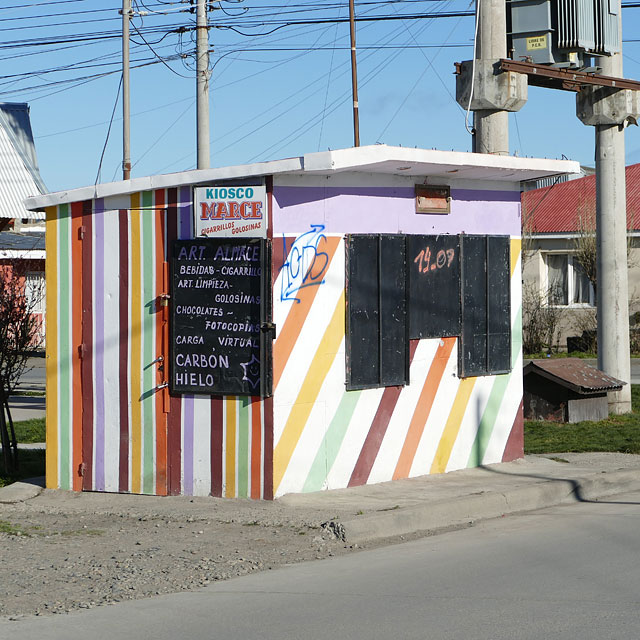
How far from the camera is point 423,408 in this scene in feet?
35.1

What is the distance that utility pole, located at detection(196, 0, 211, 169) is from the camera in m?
20.9

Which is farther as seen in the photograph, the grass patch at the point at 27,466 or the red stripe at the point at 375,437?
the grass patch at the point at 27,466

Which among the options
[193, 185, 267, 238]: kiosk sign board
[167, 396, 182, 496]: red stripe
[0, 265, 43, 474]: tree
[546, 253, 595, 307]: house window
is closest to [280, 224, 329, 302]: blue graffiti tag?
[193, 185, 267, 238]: kiosk sign board

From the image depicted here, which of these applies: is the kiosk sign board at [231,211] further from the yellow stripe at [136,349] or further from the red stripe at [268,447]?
the red stripe at [268,447]

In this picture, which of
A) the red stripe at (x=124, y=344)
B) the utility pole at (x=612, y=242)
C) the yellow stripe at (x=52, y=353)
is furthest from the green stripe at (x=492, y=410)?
the utility pole at (x=612, y=242)

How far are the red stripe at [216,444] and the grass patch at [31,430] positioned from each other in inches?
242

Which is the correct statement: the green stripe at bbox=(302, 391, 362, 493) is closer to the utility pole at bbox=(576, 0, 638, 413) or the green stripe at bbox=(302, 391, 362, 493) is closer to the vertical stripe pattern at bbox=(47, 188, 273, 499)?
the vertical stripe pattern at bbox=(47, 188, 273, 499)

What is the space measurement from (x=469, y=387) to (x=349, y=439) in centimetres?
176

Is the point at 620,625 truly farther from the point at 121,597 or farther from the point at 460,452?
the point at 460,452

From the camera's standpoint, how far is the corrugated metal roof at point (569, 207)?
108 ft

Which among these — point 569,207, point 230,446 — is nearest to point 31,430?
point 230,446

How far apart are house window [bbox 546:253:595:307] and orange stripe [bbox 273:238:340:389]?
24776 millimetres

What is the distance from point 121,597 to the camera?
680 cm

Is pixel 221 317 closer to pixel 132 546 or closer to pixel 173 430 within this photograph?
pixel 173 430
